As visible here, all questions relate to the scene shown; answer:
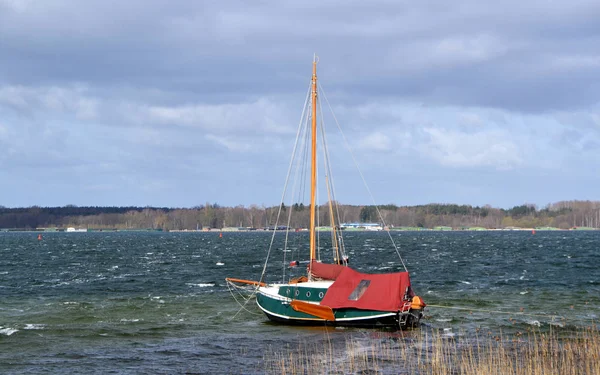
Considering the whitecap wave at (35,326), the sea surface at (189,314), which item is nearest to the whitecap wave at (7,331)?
the sea surface at (189,314)

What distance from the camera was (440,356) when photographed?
2828 cm

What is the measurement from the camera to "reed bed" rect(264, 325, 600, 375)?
952 inches

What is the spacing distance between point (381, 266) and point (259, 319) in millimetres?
41361

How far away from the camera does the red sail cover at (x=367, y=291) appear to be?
34.5 m

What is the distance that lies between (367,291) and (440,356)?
24.3 ft

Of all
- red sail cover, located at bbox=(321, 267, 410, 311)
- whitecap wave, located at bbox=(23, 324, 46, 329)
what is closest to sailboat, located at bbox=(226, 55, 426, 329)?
red sail cover, located at bbox=(321, 267, 410, 311)

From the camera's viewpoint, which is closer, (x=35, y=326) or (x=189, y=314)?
(x=35, y=326)

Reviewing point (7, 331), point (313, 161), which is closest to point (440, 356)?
point (313, 161)

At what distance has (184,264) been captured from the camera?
87.9 meters

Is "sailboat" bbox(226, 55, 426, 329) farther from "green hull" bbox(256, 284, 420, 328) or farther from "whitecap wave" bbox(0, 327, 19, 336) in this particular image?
"whitecap wave" bbox(0, 327, 19, 336)

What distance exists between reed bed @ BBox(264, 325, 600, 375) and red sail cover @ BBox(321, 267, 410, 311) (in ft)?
5.02

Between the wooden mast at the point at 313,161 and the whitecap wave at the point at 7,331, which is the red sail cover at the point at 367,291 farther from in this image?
the whitecap wave at the point at 7,331

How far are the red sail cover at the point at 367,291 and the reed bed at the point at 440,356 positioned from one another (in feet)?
5.02

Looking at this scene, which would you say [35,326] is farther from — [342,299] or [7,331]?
[342,299]
